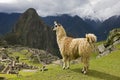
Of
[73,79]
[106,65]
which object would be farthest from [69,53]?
[106,65]

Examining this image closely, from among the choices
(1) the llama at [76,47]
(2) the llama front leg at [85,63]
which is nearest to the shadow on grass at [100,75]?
(2) the llama front leg at [85,63]

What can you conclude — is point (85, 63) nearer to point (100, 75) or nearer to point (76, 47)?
point (76, 47)

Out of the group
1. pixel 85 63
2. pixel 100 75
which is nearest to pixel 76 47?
pixel 85 63

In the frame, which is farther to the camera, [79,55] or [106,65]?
[106,65]

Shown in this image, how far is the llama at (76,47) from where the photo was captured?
2680cm

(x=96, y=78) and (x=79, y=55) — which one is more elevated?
(x=79, y=55)

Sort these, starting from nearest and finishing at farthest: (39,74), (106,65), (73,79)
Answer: (73,79)
(39,74)
(106,65)

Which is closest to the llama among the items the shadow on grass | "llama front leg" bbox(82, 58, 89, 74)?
"llama front leg" bbox(82, 58, 89, 74)

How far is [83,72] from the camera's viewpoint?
2798cm

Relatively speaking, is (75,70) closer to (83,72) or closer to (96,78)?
(83,72)

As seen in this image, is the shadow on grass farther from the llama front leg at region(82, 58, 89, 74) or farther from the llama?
the llama

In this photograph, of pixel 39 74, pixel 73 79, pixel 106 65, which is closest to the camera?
pixel 73 79

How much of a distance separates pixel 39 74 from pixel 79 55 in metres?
3.82

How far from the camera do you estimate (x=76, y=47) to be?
2739cm
